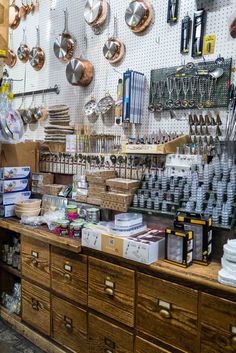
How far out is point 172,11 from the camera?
225 centimetres

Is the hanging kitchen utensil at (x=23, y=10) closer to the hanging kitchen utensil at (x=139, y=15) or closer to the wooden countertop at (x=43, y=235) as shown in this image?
the hanging kitchen utensil at (x=139, y=15)

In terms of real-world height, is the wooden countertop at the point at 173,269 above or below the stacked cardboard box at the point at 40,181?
below

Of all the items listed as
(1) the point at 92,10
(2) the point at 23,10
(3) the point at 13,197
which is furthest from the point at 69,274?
(2) the point at 23,10

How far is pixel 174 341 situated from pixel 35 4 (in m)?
3.42

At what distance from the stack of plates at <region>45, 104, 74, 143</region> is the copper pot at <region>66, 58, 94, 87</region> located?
249mm

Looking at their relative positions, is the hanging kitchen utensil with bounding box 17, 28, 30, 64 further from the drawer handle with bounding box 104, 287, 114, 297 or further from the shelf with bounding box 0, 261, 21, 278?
the drawer handle with bounding box 104, 287, 114, 297

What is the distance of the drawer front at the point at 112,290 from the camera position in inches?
69.7

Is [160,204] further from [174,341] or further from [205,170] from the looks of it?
[174,341]

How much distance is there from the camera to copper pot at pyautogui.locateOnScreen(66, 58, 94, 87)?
9.06 ft

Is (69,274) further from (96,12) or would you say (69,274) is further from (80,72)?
(96,12)

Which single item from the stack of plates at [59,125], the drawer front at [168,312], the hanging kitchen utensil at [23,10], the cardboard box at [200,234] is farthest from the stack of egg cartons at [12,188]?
the hanging kitchen utensil at [23,10]

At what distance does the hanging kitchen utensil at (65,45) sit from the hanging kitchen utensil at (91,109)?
0.55m

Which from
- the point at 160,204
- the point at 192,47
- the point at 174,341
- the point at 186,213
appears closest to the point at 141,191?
the point at 160,204

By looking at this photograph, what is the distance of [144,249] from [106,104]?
1.37 metres
